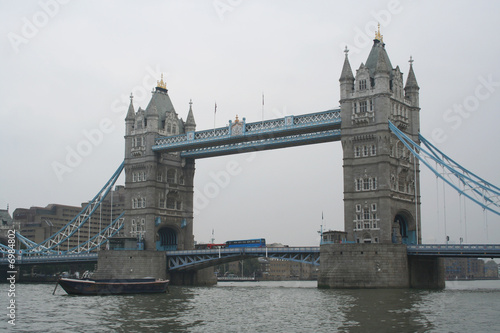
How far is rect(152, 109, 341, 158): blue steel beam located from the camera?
9000 cm

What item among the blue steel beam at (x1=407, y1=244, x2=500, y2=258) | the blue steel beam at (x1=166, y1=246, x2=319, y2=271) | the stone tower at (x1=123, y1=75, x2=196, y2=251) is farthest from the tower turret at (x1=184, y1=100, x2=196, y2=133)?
the blue steel beam at (x1=407, y1=244, x2=500, y2=258)

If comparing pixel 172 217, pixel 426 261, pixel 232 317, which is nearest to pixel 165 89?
pixel 172 217

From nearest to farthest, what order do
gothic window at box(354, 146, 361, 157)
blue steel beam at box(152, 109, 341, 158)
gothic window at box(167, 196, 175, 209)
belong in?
gothic window at box(354, 146, 361, 157) → blue steel beam at box(152, 109, 341, 158) → gothic window at box(167, 196, 175, 209)

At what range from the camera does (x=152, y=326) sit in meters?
43.2

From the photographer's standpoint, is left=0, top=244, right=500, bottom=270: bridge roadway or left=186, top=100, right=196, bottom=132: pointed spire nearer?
left=0, top=244, right=500, bottom=270: bridge roadway

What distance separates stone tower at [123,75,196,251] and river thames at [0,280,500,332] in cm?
3806

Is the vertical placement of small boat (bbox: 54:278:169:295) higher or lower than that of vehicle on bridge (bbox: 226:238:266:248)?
lower

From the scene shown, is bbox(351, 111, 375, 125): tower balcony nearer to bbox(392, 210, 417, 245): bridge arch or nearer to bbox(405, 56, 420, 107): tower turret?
bbox(405, 56, 420, 107): tower turret

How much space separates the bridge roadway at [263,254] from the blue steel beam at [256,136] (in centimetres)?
1575

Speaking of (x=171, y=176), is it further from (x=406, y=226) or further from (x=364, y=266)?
(x=364, y=266)

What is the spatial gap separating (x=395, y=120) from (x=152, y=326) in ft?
170

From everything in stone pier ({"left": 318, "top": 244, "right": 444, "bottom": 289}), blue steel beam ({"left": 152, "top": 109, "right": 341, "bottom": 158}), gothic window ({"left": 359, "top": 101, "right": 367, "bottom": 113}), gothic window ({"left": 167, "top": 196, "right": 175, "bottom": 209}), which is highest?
gothic window ({"left": 359, "top": 101, "right": 367, "bottom": 113})

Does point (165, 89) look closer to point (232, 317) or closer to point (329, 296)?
point (329, 296)

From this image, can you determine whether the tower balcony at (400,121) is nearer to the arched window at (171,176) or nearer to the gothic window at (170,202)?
the arched window at (171,176)
